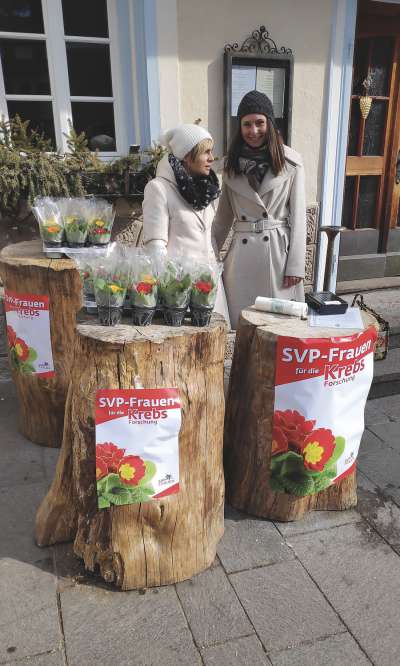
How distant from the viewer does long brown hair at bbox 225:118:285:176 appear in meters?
2.89

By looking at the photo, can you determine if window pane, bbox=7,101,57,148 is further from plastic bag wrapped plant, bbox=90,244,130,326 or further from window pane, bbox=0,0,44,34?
plastic bag wrapped plant, bbox=90,244,130,326

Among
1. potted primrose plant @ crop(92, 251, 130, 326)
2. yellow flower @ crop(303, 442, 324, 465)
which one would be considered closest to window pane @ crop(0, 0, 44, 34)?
potted primrose plant @ crop(92, 251, 130, 326)

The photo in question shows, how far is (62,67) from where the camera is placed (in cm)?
390

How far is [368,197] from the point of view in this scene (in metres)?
5.18

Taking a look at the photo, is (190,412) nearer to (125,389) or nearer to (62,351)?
(125,389)

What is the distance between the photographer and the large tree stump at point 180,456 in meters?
1.90

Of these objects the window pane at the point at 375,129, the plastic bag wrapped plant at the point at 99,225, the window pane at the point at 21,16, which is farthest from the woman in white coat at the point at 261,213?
the window pane at the point at 375,129

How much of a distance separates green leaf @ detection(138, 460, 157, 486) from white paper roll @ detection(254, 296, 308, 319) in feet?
2.96

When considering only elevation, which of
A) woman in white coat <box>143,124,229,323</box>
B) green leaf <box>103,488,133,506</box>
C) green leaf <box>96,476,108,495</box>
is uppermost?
woman in white coat <box>143,124,229,323</box>

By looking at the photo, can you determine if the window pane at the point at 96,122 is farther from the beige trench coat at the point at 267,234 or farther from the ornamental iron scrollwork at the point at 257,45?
the beige trench coat at the point at 267,234

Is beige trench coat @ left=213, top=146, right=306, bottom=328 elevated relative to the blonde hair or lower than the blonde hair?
lower

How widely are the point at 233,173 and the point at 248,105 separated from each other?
39 centimetres

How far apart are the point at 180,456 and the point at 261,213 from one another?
5.49 ft

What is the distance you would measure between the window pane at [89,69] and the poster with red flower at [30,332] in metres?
1.96
